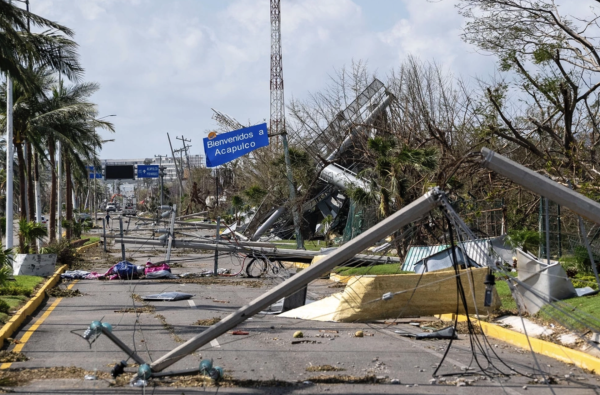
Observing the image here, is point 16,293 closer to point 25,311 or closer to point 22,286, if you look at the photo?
point 22,286

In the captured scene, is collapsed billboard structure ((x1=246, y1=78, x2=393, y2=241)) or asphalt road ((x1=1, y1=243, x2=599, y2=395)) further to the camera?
collapsed billboard structure ((x1=246, y1=78, x2=393, y2=241))

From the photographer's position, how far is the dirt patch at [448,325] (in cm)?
1205

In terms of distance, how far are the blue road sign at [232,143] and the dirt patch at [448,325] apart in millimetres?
12639

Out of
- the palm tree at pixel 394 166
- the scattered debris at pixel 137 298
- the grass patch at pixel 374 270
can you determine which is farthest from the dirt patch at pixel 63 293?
the palm tree at pixel 394 166

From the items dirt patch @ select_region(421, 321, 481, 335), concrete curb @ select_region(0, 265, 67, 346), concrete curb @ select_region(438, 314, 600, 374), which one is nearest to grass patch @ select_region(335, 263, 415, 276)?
dirt patch @ select_region(421, 321, 481, 335)

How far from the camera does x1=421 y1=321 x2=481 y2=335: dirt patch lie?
1205cm

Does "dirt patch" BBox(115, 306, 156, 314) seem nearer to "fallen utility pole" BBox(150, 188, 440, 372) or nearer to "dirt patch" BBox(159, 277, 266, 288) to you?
"dirt patch" BBox(159, 277, 266, 288)

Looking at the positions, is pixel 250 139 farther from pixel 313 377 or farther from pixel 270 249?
pixel 313 377

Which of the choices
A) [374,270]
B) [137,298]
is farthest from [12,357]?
[374,270]

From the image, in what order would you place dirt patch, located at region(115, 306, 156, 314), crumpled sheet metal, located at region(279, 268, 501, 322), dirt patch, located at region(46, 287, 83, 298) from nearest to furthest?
crumpled sheet metal, located at region(279, 268, 501, 322) < dirt patch, located at region(115, 306, 156, 314) < dirt patch, located at region(46, 287, 83, 298)

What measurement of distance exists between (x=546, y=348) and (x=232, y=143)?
52.8ft

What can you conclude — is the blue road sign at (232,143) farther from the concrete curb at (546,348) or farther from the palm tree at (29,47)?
the concrete curb at (546,348)

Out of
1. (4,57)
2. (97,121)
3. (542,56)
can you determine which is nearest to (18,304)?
(4,57)

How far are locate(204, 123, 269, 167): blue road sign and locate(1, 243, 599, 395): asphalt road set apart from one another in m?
9.55
